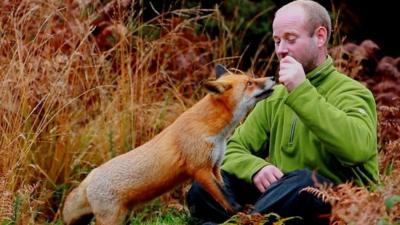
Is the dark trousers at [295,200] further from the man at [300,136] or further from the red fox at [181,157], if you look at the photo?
Result: the red fox at [181,157]

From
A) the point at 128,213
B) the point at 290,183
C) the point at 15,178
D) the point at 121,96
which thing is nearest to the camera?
the point at 290,183

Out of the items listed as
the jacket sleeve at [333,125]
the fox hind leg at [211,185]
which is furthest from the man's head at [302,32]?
the fox hind leg at [211,185]

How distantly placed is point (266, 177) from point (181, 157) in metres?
0.57

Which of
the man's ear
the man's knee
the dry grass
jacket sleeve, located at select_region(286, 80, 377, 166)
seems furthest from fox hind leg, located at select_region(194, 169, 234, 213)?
the dry grass

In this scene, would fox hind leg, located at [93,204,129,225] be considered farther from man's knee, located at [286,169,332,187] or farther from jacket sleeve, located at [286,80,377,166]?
jacket sleeve, located at [286,80,377,166]

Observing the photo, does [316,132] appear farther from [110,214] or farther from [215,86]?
[110,214]

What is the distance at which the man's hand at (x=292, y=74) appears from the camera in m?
4.65

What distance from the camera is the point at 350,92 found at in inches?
195

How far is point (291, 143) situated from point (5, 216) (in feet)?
6.16

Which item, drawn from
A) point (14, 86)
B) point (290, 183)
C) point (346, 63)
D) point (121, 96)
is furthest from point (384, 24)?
point (290, 183)

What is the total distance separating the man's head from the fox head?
0.28m

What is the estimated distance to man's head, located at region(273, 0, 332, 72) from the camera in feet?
16.4

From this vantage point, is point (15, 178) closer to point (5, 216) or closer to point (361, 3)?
point (5, 216)

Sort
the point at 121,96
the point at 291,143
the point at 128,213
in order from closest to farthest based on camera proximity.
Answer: the point at 291,143 < the point at 128,213 < the point at 121,96
